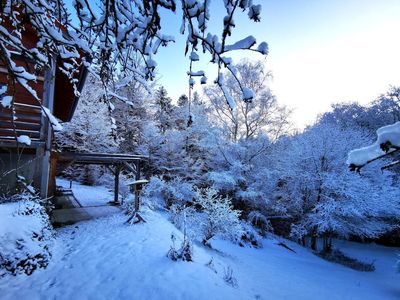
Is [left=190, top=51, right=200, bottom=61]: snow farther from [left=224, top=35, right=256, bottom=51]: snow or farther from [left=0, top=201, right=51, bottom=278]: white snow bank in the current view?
[left=0, top=201, right=51, bottom=278]: white snow bank

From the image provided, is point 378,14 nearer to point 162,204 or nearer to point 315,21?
point 315,21

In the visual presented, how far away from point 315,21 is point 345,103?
2487cm

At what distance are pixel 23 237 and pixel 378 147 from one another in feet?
20.3

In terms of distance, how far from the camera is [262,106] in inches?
580

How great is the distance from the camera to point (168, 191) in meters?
13.7

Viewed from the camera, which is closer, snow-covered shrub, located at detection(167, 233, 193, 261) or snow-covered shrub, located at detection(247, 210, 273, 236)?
snow-covered shrub, located at detection(167, 233, 193, 261)

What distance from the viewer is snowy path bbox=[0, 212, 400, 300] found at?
4.06 m

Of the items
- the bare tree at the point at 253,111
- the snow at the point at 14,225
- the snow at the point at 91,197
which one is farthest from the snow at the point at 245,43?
the bare tree at the point at 253,111

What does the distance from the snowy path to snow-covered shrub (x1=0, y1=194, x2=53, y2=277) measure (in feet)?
0.73

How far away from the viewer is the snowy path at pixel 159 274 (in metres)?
4.06

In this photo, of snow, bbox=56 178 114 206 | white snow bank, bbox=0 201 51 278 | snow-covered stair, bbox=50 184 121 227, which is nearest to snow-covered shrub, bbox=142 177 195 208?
snow, bbox=56 178 114 206

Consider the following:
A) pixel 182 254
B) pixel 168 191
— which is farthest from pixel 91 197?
pixel 182 254

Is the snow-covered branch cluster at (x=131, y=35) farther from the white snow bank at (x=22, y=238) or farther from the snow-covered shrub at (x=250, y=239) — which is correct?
the snow-covered shrub at (x=250, y=239)

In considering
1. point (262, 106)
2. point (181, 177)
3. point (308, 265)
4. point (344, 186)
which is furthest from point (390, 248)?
point (181, 177)
